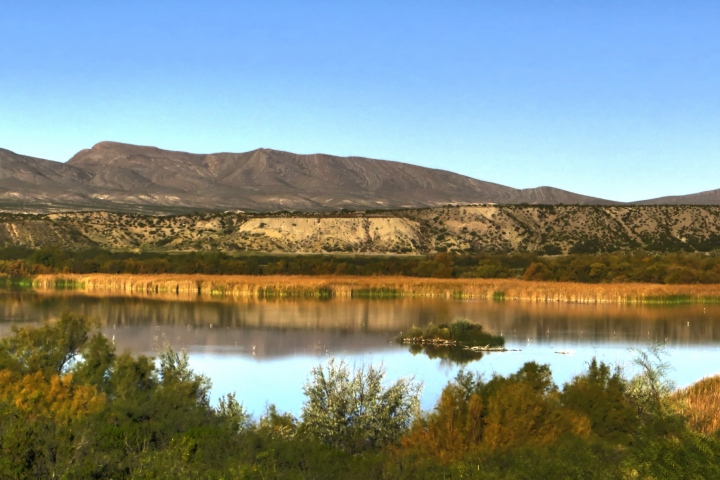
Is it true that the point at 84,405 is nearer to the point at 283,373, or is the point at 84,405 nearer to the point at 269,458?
the point at 269,458

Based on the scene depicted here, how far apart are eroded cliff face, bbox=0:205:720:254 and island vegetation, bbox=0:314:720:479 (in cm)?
7941

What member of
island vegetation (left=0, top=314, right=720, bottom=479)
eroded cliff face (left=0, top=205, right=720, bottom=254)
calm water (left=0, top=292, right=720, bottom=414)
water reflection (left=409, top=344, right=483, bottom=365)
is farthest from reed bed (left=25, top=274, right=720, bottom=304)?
eroded cliff face (left=0, top=205, right=720, bottom=254)

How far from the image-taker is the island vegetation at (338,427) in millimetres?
11242

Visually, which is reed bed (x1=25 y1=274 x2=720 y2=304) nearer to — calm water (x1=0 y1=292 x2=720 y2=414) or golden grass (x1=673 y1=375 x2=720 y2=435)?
calm water (x1=0 y1=292 x2=720 y2=414)

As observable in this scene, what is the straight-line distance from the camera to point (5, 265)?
65125 mm

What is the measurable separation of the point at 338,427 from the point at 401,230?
88689 mm

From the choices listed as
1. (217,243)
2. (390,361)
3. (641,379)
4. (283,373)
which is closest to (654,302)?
A: (390,361)

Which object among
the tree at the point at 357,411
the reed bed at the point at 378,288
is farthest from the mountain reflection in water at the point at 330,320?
the tree at the point at 357,411

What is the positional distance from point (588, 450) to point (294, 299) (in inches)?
1518

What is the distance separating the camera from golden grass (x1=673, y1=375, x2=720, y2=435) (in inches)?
634

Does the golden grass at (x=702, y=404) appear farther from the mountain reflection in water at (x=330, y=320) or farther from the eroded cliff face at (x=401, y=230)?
the eroded cliff face at (x=401, y=230)

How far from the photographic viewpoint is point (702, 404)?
18.1 m

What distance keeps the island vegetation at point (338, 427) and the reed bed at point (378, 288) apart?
31.1 metres

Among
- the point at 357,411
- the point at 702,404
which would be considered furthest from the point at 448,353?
the point at 357,411
